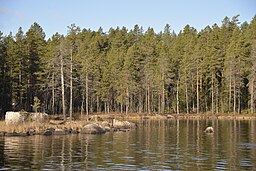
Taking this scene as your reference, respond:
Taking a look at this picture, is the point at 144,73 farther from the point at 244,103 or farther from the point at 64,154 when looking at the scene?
the point at 64,154

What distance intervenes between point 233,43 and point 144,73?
82.1ft

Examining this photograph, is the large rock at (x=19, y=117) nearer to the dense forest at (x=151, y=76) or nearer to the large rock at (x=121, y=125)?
the large rock at (x=121, y=125)

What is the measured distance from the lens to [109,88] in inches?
4200

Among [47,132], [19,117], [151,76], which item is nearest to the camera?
[47,132]

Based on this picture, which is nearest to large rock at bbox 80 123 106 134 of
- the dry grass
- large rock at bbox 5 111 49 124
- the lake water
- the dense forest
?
the dry grass

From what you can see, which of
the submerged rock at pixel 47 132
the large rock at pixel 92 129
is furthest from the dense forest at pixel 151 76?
the submerged rock at pixel 47 132

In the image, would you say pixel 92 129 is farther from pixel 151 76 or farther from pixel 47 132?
pixel 151 76

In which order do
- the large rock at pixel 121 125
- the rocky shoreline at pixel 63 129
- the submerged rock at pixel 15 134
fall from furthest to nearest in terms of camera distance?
the large rock at pixel 121 125 < the rocky shoreline at pixel 63 129 < the submerged rock at pixel 15 134

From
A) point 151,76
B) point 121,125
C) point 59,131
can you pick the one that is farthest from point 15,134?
point 151,76

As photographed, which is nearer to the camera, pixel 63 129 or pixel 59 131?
pixel 59 131

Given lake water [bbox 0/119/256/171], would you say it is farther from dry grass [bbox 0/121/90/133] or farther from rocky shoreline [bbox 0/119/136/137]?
dry grass [bbox 0/121/90/133]

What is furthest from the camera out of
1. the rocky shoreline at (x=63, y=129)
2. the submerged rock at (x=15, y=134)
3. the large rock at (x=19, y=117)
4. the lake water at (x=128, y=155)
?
the large rock at (x=19, y=117)

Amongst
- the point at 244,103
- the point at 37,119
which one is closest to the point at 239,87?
the point at 244,103

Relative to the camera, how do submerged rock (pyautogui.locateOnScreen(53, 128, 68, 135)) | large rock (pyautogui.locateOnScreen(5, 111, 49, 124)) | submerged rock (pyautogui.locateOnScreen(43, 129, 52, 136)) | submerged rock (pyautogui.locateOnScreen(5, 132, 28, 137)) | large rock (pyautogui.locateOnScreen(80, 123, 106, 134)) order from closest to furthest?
submerged rock (pyautogui.locateOnScreen(5, 132, 28, 137)), submerged rock (pyautogui.locateOnScreen(43, 129, 52, 136)), submerged rock (pyautogui.locateOnScreen(53, 128, 68, 135)), large rock (pyautogui.locateOnScreen(5, 111, 49, 124)), large rock (pyautogui.locateOnScreen(80, 123, 106, 134))
